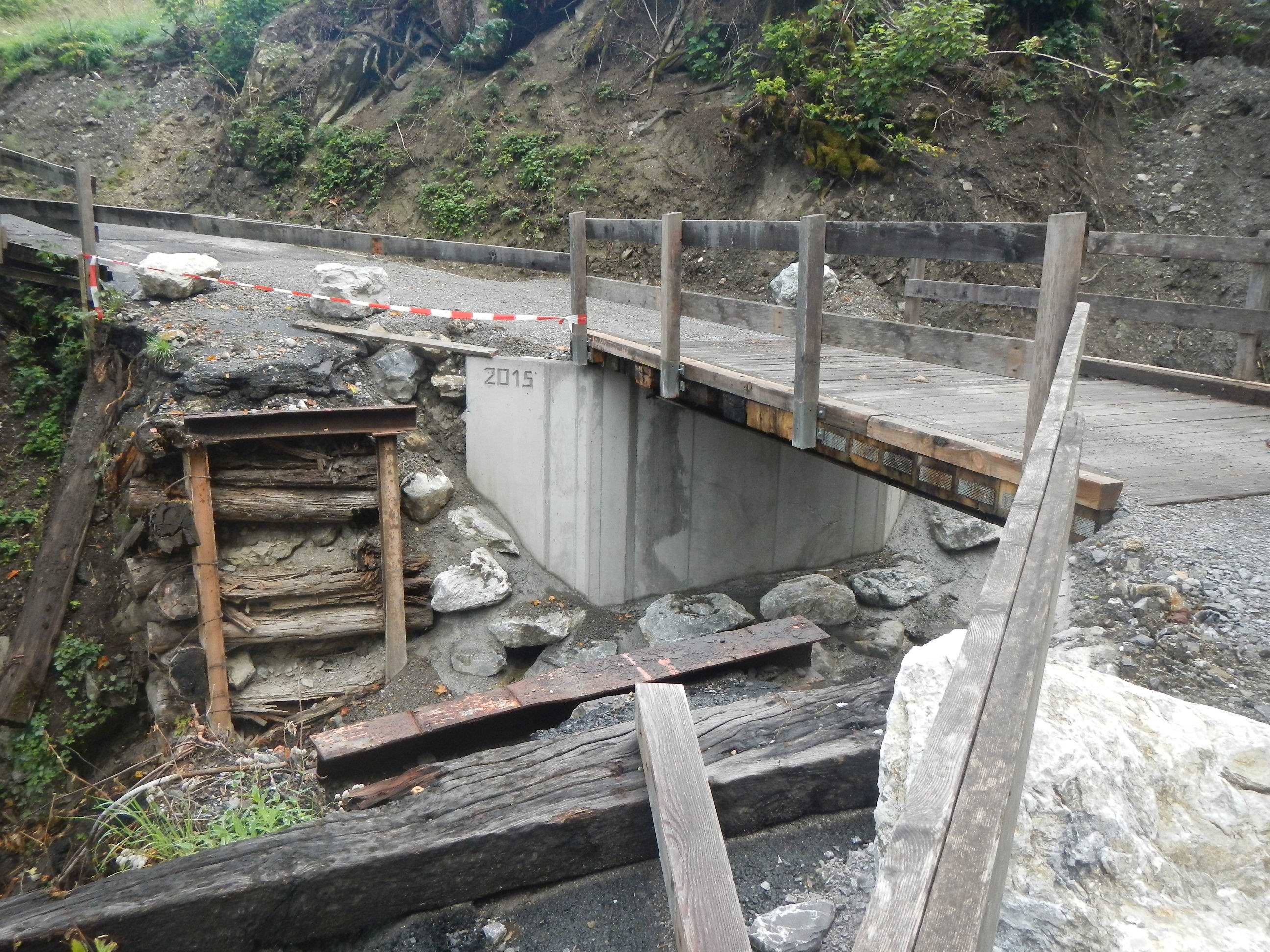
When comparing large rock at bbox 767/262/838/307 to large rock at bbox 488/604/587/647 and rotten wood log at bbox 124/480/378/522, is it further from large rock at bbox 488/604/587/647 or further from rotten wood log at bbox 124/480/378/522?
rotten wood log at bbox 124/480/378/522

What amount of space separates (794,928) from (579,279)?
5.76m

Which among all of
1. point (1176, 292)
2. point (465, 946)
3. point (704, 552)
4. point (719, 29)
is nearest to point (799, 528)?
point (704, 552)

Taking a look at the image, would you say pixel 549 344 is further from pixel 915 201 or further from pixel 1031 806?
pixel 1031 806

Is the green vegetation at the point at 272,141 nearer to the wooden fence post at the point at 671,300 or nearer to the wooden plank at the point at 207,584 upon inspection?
the wooden plank at the point at 207,584

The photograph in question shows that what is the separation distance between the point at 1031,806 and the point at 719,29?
13603 millimetres

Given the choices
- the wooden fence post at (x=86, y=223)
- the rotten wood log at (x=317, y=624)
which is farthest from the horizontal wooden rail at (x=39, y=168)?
the rotten wood log at (x=317, y=624)

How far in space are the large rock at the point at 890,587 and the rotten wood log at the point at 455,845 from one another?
207 inches

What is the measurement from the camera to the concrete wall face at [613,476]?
25.9 feet

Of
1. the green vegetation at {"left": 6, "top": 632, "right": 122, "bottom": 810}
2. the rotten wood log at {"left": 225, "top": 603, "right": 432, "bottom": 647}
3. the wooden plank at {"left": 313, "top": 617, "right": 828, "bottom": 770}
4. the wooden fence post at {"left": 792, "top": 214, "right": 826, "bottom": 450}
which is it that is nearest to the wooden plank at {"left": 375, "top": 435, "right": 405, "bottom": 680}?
the rotten wood log at {"left": 225, "top": 603, "right": 432, "bottom": 647}

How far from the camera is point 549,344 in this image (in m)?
8.20

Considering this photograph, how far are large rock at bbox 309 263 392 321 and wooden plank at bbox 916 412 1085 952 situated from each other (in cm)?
753

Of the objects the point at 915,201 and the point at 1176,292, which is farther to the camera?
the point at 915,201

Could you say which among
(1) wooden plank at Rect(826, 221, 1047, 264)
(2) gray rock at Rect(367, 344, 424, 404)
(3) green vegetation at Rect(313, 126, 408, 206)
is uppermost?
(3) green vegetation at Rect(313, 126, 408, 206)

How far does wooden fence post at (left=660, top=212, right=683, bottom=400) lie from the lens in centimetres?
587
